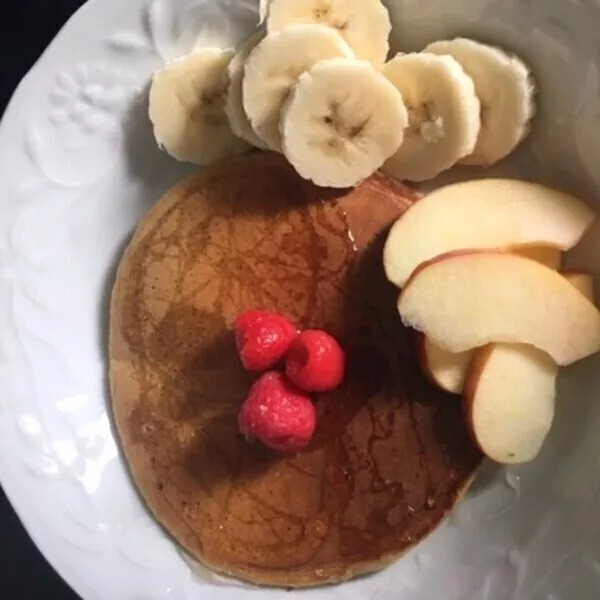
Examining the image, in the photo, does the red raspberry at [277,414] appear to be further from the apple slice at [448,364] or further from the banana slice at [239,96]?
the banana slice at [239,96]

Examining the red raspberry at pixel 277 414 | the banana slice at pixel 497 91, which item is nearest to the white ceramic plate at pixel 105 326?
the banana slice at pixel 497 91

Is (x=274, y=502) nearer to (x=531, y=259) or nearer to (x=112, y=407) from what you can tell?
(x=112, y=407)

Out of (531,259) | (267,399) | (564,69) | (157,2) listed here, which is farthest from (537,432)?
(157,2)

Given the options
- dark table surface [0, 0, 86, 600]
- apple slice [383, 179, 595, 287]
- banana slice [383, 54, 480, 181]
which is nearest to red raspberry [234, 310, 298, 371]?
apple slice [383, 179, 595, 287]

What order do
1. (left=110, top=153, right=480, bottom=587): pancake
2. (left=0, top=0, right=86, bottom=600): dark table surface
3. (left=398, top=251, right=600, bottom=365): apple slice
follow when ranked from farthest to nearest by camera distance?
(left=0, top=0, right=86, bottom=600): dark table surface < (left=110, top=153, right=480, bottom=587): pancake < (left=398, top=251, right=600, bottom=365): apple slice

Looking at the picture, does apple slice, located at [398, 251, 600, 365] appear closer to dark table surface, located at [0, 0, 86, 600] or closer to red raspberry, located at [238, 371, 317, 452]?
red raspberry, located at [238, 371, 317, 452]

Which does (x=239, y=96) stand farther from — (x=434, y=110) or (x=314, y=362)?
(x=314, y=362)

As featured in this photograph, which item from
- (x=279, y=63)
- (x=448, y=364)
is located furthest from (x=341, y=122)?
(x=448, y=364)
